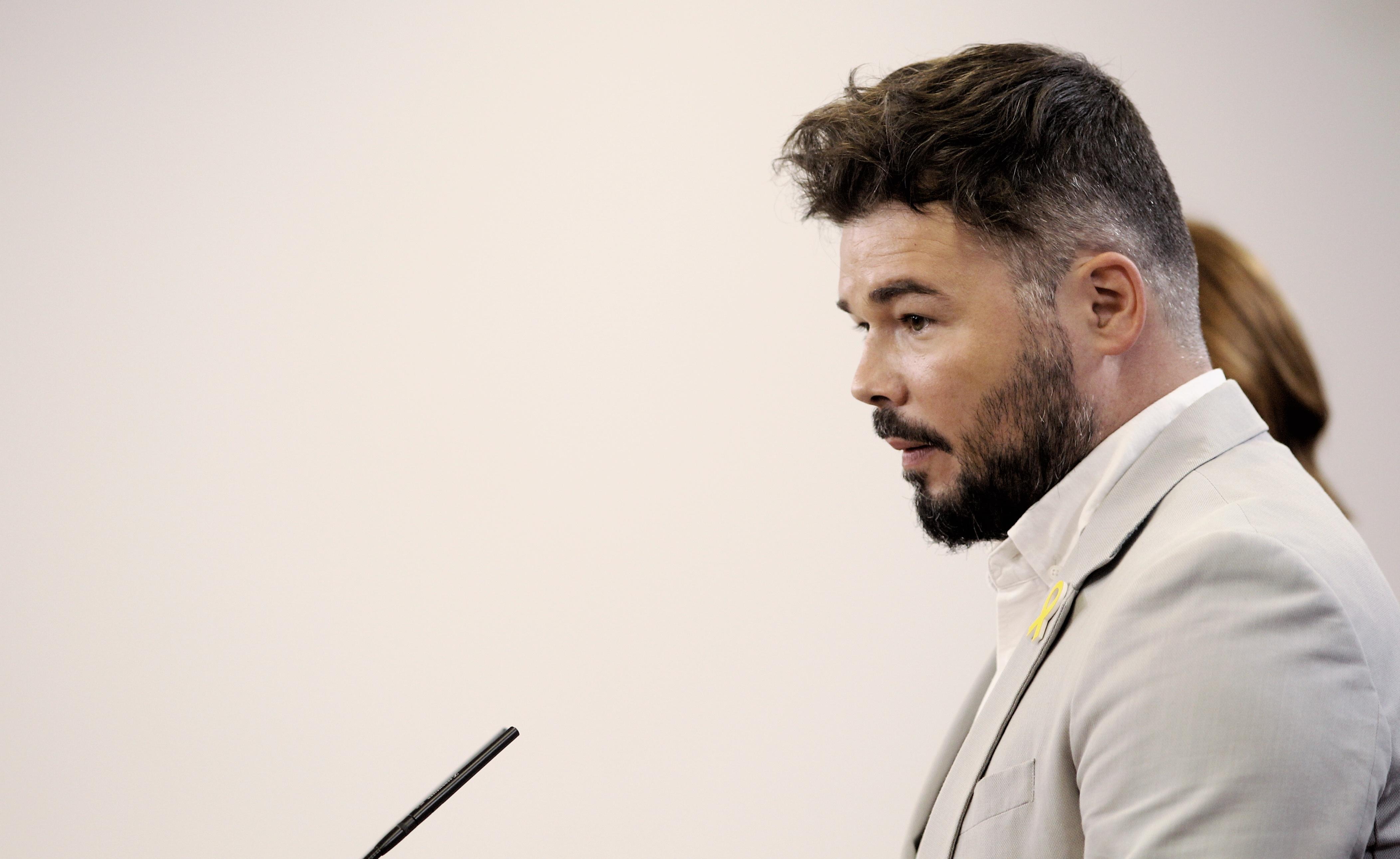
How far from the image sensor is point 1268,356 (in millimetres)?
1475

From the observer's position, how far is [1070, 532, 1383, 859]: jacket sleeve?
2.07 ft

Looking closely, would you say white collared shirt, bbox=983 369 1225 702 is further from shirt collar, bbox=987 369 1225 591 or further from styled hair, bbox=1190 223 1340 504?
styled hair, bbox=1190 223 1340 504

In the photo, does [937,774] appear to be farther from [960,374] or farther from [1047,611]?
[960,374]

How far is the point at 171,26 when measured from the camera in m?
1.99

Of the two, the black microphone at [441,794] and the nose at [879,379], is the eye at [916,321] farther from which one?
the black microphone at [441,794]

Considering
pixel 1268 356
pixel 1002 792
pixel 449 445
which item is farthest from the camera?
pixel 449 445

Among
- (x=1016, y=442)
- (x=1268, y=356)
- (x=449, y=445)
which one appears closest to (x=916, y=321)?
(x=1016, y=442)

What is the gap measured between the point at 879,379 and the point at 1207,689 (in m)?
0.38

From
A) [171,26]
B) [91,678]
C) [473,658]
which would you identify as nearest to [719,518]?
[473,658]

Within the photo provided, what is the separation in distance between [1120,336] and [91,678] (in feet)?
6.02

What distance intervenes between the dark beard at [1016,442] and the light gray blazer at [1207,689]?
0.08 m

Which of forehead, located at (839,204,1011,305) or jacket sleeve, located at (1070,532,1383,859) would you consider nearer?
jacket sleeve, located at (1070,532,1383,859)

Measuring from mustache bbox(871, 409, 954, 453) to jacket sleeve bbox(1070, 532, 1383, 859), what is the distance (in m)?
0.26

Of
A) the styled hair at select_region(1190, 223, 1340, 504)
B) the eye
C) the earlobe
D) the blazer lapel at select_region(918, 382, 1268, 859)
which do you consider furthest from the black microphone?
the styled hair at select_region(1190, 223, 1340, 504)
